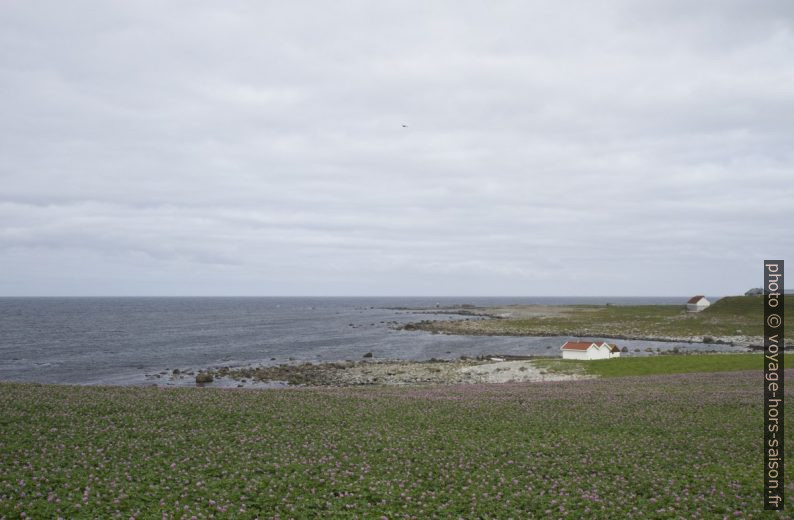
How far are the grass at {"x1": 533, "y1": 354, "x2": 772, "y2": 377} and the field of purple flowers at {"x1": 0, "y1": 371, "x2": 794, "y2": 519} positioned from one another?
2048 centimetres

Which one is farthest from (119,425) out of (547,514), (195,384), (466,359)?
(466,359)

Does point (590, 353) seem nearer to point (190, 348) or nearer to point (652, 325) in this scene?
point (190, 348)

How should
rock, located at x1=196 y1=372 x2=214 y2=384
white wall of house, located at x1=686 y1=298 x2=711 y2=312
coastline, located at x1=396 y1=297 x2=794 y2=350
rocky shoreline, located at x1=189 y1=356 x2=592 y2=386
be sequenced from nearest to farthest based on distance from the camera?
rocky shoreline, located at x1=189 y1=356 x2=592 y2=386
rock, located at x1=196 y1=372 x2=214 y2=384
coastline, located at x1=396 y1=297 x2=794 y2=350
white wall of house, located at x1=686 y1=298 x2=711 y2=312

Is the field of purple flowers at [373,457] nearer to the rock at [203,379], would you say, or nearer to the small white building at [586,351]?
the rock at [203,379]

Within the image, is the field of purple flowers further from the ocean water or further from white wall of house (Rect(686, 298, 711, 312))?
white wall of house (Rect(686, 298, 711, 312))

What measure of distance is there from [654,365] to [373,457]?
4445cm

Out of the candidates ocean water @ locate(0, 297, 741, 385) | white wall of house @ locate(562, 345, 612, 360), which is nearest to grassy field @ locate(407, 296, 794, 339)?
ocean water @ locate(0, 297, 741, 385)

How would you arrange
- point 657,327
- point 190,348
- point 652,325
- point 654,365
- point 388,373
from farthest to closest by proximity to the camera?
point 652,325 → point 657,327 → point 190,348 → point 388,373 → point 654,365

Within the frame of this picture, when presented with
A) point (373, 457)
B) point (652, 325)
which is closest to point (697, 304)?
point (652, 325)

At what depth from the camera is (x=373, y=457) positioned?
62.0ft

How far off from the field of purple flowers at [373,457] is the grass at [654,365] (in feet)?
67.2

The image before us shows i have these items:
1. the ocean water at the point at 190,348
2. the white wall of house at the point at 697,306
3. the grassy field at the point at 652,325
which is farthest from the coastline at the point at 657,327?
the white wall of house at the point at 697,306

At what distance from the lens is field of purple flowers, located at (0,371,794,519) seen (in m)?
14.6

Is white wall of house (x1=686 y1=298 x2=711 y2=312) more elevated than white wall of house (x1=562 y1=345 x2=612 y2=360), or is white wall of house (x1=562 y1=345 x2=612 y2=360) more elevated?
white wall of house (x1=686 y1=298 x2=711 y2=312)
